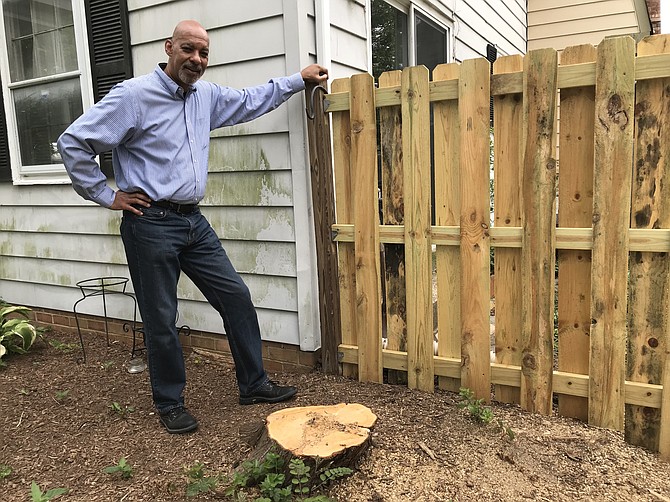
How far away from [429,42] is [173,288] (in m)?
3.52

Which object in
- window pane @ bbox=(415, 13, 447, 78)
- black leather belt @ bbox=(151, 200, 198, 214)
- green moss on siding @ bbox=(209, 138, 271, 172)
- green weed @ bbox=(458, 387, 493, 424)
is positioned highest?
window pane @ bbox=(415, 13, 447, 78)

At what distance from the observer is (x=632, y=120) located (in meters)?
2.36

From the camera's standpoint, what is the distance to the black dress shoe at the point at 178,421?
278cm

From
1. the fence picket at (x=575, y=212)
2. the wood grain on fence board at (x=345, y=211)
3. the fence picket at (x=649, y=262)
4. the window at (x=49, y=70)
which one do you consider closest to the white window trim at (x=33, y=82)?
the window at (x=49, y=70)

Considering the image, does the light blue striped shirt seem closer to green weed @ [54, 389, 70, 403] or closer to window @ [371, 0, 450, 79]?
Result: green weed @ [54, 389, 70, 403]

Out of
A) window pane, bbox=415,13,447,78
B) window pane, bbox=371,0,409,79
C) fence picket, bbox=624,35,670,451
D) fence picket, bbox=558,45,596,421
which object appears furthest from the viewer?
window pane, bbox=415,13,447,78

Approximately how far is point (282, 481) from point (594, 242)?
5.44 ft

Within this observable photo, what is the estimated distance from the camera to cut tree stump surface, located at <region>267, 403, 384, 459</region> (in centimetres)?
216

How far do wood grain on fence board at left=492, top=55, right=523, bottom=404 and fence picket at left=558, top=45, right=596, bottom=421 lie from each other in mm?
192

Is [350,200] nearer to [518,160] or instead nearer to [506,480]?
[518,160]

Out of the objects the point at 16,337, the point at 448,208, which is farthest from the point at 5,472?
the point at 448,208

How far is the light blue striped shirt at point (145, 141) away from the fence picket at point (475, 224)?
1330 mm

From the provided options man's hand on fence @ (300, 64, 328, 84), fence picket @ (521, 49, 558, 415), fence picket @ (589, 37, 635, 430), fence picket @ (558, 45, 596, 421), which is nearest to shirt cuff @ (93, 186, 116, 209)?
man's hand on fence @ (300, 64, 328, 84)

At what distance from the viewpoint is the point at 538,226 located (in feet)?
8.50
